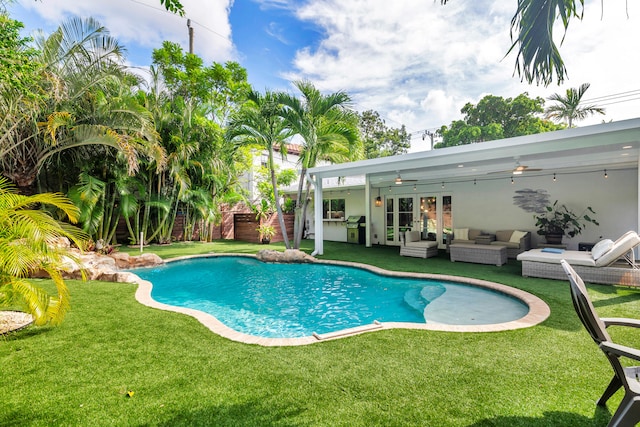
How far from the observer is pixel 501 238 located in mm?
10727

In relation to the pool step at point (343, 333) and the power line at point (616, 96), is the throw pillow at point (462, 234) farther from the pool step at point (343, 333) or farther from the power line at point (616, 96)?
the power line at point (616, 96)

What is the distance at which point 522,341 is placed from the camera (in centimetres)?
371

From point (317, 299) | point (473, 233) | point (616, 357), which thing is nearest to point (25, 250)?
point (317, 299)

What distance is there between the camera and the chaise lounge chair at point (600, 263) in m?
6.03

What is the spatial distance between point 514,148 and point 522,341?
15.6 feet

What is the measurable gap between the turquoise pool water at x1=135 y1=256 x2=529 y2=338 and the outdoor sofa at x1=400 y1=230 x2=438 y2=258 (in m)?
2.80

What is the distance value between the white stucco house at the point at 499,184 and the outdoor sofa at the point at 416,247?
75.4 inches

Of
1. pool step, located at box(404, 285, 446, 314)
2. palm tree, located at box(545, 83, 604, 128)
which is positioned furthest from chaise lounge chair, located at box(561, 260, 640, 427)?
palm tree, located at box(545, 83, 604, 128)

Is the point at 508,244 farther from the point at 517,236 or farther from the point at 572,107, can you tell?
the point at 572,107

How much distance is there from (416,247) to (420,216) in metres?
2.84

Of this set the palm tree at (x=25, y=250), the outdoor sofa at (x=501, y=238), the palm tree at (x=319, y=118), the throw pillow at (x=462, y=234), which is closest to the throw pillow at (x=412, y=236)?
the outdoor sofa at (x=501, y=238)

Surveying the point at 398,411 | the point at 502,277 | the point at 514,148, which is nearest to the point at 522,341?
the point at 398,411

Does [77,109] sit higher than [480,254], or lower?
higher

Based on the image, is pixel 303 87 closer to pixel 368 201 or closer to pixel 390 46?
pixel 390 46
